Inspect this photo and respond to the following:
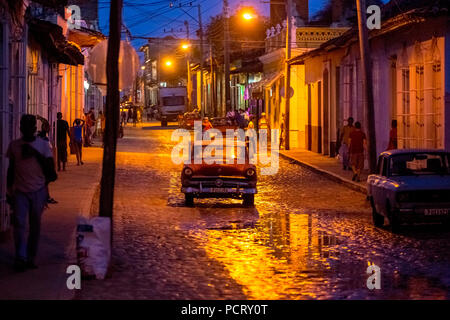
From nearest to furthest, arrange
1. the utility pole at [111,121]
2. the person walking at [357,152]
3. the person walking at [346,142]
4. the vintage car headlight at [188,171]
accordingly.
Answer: the utility pole at [111,121] → the vintage car headlight at [188,171] → the person walking at [357,152] → the person walking at [346,142]

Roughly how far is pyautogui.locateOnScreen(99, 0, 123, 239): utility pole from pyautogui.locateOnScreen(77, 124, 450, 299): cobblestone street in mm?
888

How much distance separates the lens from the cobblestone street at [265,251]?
386 inches

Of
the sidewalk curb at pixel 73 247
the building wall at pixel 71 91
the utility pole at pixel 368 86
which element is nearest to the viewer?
the sidewalk curb at pixel 73 247

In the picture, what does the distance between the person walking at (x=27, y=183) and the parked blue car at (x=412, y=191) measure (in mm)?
5970

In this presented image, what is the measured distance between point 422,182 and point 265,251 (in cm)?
317

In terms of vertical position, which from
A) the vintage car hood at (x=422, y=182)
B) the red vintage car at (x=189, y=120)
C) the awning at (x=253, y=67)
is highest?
the awning at (x=253, y=67)

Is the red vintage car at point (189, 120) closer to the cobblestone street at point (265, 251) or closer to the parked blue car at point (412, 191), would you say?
the cobblestone street at point (265, 251)

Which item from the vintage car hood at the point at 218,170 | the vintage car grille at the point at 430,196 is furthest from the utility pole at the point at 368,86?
the vintage car grille at the point at 430,196

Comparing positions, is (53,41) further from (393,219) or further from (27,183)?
(27,183)

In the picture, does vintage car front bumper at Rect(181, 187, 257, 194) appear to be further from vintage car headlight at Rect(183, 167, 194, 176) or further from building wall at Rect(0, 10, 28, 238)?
building wall at Rect(0, 10, 28, 238)

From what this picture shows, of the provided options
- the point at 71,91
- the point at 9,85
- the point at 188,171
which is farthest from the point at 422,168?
the point at 71,91

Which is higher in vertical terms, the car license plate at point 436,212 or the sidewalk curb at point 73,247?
the car license plate at point 436,212

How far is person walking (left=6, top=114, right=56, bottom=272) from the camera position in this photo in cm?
1047

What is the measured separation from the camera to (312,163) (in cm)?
3100
